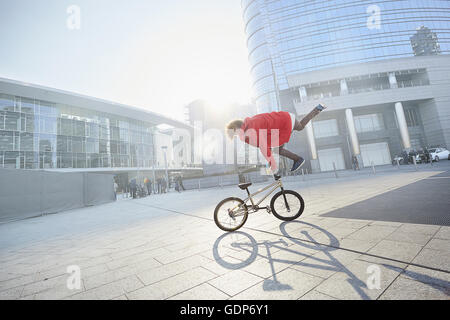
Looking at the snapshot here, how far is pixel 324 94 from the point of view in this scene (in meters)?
36.0

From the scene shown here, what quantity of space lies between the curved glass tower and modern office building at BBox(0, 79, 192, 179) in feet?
110

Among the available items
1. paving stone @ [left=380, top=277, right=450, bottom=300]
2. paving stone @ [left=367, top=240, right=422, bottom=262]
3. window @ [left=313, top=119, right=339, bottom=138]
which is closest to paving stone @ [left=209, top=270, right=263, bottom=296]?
paving stone @ [left=380, top=277, right=450, bottom=300]

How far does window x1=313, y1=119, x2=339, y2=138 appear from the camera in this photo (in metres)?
36.0

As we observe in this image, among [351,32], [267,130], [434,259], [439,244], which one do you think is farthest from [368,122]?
[434,259]

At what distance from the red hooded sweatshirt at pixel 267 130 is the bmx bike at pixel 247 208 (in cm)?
73

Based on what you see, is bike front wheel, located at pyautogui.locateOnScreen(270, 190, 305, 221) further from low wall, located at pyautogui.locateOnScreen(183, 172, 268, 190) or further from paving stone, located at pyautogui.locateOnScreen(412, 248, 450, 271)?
low wall, located at pyautogui.locateOnScreen(183, 172, 268, 190)

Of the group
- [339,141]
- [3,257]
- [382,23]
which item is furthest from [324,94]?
[3,257]

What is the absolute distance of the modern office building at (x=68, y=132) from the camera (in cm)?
2856

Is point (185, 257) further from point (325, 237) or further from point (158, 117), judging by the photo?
point (158, 117)

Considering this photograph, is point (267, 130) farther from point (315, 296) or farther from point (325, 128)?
point (325, 128)

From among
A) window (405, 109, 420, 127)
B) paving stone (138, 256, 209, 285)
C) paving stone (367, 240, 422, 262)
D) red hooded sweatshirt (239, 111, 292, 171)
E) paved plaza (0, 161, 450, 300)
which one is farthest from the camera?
window (405, 109, 420, 127)

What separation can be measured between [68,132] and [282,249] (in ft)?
141

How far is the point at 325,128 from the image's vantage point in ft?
119

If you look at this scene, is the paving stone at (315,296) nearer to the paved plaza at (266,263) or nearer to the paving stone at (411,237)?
the paved plaza at (266,263)
